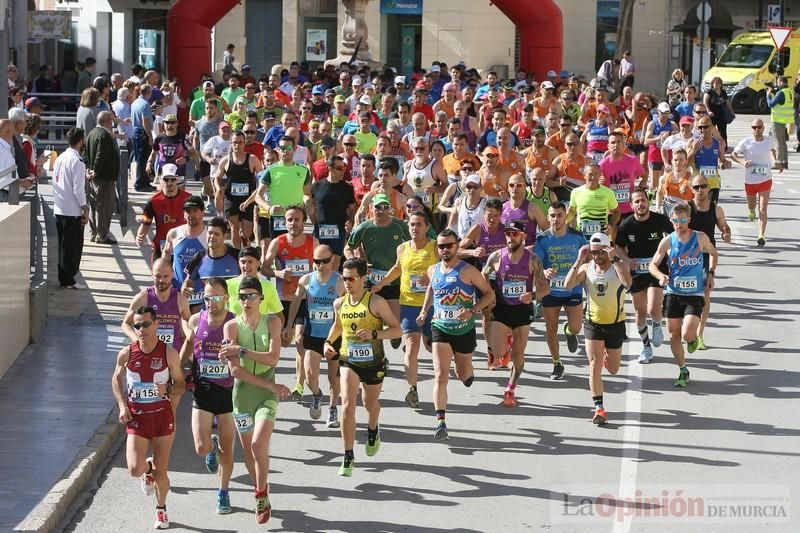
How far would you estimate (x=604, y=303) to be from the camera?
1338cm

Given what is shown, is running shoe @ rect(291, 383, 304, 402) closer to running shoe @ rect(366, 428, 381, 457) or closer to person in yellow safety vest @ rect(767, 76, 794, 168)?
running shoe @ rect(366, 428, 381, 457)

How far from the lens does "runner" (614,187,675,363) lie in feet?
50.2

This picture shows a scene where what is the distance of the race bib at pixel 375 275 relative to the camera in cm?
1420

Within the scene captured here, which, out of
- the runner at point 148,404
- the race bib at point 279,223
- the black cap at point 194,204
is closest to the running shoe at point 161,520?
the runner at point 148,404

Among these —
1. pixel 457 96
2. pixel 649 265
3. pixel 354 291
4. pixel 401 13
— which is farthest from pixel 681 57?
pixel 354 291

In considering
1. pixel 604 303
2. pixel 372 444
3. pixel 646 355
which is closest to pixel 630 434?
pixel 604 303

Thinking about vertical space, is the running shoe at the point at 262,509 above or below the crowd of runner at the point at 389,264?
below

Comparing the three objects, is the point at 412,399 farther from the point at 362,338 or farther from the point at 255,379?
the point at 255,379

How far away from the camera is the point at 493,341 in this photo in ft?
46.2

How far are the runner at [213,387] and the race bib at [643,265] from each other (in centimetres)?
586

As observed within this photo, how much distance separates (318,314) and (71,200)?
597 cm

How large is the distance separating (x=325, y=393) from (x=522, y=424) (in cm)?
196

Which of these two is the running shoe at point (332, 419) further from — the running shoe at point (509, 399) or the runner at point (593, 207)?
the runner at point (593, 207)

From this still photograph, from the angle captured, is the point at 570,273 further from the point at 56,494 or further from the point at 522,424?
the point at 56,494
